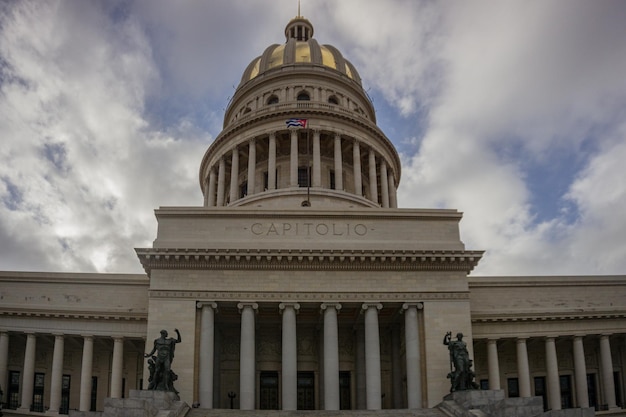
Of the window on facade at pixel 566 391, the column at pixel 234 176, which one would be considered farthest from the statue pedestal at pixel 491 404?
the column at pixel 234 176

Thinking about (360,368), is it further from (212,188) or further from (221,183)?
(212,188)

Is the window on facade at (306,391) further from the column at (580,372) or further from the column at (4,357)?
the column at (4,357)

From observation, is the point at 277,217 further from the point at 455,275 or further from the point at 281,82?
the point at 281,82

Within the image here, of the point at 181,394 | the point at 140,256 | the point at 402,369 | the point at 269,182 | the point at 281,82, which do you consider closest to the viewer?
the point at 181,394

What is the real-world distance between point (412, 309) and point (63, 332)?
2112 cm

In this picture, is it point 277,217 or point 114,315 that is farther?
point 114,315

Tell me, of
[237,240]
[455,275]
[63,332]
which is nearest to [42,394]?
[63,332]

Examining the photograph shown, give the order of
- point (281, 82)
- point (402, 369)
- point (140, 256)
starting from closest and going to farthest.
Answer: point (140, 256)
point (402, 369)
point (281, 82)

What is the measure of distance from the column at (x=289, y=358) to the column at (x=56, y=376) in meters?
14.6

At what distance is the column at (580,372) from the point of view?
40.7m

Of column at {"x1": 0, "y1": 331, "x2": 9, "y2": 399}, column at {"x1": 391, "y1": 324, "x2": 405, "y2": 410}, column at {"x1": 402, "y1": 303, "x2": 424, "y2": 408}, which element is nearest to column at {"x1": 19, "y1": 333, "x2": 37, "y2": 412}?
column at {"x1": 0, "y1": 331, "x2": 9, "y2": 399}

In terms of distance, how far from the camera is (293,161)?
52656mm

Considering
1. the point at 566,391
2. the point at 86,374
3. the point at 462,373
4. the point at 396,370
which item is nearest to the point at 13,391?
the point at 86,374

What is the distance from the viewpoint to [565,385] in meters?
43.0
